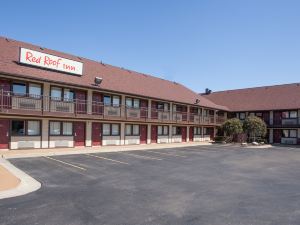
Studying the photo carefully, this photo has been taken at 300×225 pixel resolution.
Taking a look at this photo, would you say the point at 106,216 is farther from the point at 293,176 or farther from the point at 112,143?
the point at 112,143

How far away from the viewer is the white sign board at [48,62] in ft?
74.5

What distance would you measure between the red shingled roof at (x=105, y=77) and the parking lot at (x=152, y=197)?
947cm

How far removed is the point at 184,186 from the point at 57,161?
8.55 meters

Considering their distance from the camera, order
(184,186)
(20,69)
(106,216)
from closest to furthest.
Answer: (106,216)
(184,186)
(20,69)

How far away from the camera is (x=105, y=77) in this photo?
30.0 meters

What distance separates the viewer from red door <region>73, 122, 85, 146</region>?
25875 mm

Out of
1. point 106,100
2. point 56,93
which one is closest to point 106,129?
point 106,100

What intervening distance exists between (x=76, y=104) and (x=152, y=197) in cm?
1636

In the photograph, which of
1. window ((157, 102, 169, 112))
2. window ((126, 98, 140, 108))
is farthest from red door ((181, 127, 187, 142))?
window ((126, 98, 140, 108))

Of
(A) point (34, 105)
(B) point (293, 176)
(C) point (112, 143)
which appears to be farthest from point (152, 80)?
(B) point (293, 176)

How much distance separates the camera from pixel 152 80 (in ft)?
128

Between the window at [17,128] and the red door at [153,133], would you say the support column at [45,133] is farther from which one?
the red door at [153,133]

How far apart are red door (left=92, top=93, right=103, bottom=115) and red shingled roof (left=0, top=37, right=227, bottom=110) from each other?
117 cm

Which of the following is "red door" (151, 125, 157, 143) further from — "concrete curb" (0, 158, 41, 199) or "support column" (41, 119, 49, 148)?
"concrete curb" (0, 158, 41, 199)
